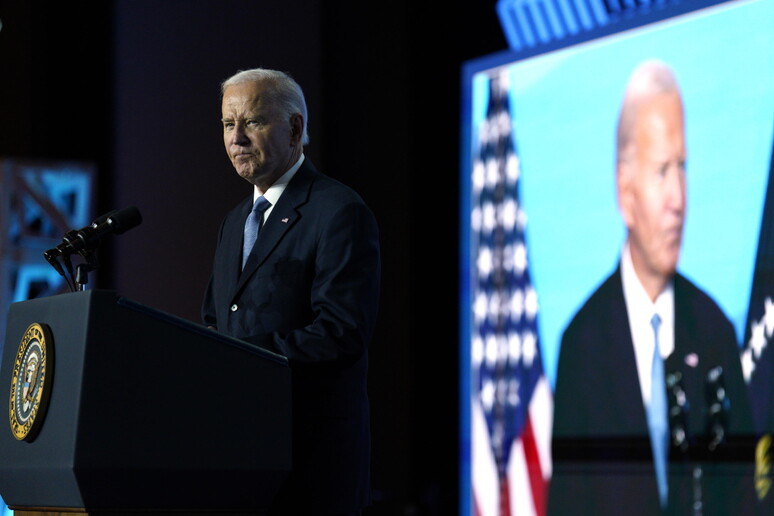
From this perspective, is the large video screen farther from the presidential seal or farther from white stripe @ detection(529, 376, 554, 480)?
the presidential seal

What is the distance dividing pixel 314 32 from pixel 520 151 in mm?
1413

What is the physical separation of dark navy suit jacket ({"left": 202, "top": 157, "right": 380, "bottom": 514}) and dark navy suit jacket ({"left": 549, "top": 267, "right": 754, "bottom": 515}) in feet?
9.86

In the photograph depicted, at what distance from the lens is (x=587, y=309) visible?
211 inches

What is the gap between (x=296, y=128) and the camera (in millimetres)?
2242

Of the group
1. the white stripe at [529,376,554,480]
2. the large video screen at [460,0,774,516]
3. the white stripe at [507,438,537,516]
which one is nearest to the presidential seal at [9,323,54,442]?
the large video screen at [460,0,774,516]

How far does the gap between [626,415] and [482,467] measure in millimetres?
985

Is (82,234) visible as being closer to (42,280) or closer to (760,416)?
(760,416)

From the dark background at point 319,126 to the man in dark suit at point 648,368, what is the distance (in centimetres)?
121

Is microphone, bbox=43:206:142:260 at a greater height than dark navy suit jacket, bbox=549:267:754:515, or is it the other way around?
microphone, bbox=43:206:142:260

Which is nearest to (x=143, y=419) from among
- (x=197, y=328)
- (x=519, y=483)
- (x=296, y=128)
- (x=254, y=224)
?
(x=197, y=328)

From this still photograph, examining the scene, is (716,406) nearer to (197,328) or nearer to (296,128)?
(296,128)

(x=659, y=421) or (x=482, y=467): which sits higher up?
(x=659, y=421)

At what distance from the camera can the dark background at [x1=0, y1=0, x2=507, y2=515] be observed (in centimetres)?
620

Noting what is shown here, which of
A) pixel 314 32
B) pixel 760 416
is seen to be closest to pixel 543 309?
pixel 760 416
